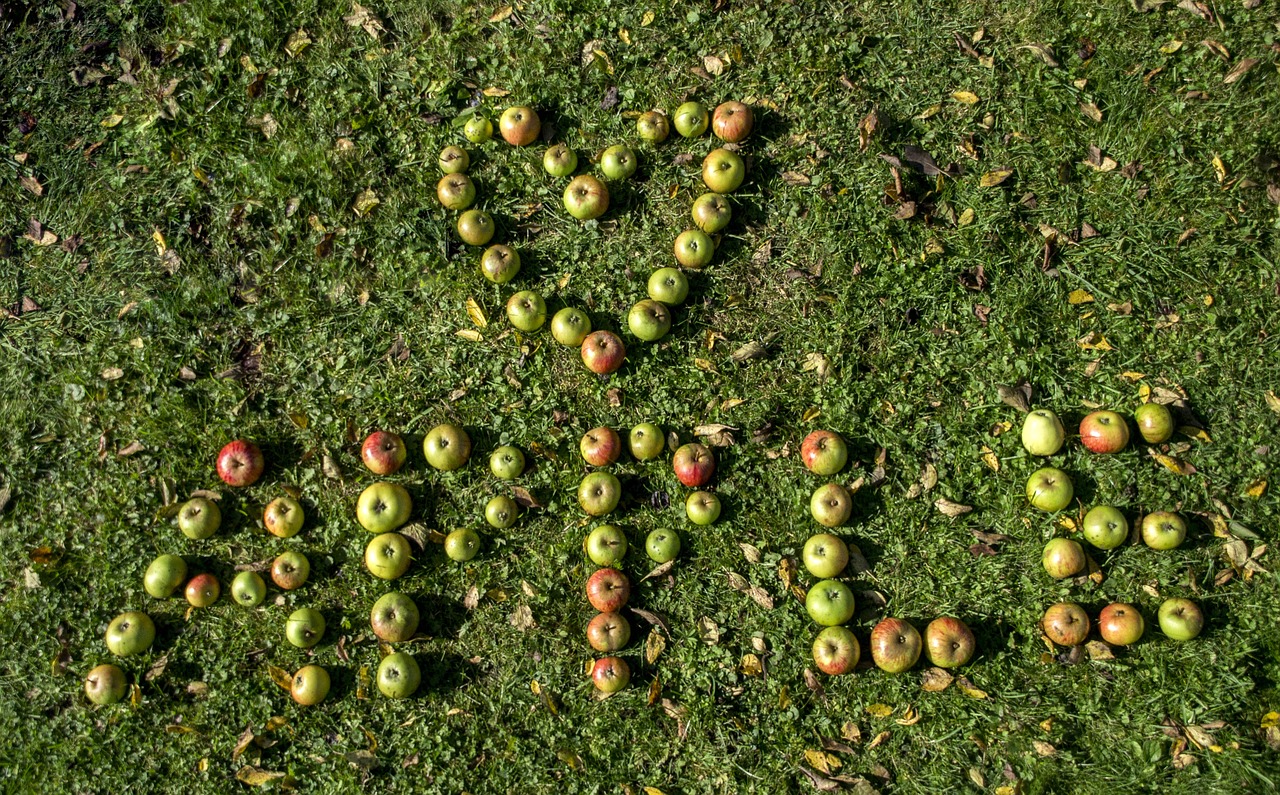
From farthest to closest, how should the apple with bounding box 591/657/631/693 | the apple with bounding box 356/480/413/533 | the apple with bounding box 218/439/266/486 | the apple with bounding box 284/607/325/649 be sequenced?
the apple with bounding box 218/439/266/486
the apple with bounding box 356/480/413/533
the apple with bounding box 284/607/325/649
the apple with bounding box 591/657/631/693

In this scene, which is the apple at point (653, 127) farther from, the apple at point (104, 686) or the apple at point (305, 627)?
the apple at point (104, 686)

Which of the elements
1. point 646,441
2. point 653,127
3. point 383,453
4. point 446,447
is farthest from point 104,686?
point 653,127

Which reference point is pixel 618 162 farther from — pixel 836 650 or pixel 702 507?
pixel 836 650

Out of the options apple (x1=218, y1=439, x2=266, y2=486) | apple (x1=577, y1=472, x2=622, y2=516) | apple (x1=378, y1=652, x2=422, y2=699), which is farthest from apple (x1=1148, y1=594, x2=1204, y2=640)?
apple (x1=218, y1=439, x2=266, y2=486)

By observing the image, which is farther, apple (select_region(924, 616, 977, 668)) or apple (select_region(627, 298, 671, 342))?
apple (select_region(627, 298, 671, 342))

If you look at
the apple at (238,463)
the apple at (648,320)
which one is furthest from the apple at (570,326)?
the apple at (238,463)

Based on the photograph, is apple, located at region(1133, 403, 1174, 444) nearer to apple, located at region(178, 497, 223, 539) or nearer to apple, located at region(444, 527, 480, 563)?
apple, located at region(444, 527, 480, 563)

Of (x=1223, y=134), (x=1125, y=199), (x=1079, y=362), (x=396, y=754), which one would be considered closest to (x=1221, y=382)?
(x=1079, y=362)
